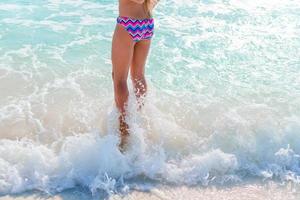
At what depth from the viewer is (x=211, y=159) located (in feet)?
12.3

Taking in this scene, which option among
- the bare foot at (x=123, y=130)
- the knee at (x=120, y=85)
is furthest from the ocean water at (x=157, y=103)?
the knee at (x=120, y=85)

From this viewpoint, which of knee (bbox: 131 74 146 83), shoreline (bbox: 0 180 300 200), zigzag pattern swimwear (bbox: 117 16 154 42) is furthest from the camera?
knee (bbox: 131 74 146 83)

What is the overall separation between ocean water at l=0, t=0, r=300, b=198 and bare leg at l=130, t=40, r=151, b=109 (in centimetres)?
9

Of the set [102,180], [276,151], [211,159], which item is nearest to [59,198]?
[102,180]

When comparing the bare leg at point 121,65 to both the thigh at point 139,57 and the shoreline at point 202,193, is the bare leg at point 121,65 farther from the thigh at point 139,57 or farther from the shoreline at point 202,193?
the shoreline at point 202,193

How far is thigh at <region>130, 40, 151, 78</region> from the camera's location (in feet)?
12.4

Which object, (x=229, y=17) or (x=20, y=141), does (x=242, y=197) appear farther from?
(x=229, y=17)

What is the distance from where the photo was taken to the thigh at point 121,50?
356 cm

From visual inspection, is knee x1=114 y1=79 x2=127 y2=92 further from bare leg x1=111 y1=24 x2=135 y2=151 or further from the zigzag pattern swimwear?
the zigzag pattern swimwear

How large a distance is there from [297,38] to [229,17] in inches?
48.7

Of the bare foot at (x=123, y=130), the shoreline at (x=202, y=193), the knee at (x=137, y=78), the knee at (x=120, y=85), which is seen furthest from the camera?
the knee at (x=137, y=78)

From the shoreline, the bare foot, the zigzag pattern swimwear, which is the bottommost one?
the shoreline

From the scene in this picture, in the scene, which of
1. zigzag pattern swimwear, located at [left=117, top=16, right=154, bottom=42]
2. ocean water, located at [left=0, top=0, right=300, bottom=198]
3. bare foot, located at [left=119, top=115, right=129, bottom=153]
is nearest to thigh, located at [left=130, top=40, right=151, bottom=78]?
zigzag pattern swimwear, located at [left=117, top=16, right=154, bottom=42]

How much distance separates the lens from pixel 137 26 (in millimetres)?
3549
